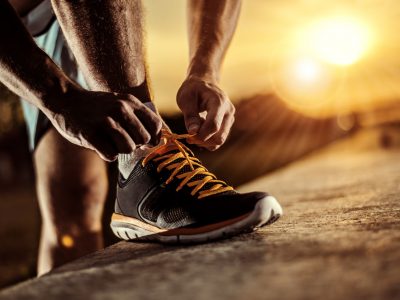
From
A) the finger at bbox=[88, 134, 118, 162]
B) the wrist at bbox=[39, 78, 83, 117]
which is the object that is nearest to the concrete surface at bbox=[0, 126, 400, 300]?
the finger at bbox=[88, 134, 118, 162]

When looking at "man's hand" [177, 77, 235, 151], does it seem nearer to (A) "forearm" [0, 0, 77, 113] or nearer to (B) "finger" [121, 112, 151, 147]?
(B) "finger" [121, 112, 151, 147]

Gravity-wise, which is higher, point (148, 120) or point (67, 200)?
point (148, 120)

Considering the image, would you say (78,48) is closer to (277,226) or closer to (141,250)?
(141,250)

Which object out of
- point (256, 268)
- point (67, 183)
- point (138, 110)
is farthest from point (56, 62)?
point (256, 268)

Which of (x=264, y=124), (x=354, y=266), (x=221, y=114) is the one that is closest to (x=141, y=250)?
(x=221, y=114)

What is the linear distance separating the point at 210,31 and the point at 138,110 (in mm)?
942

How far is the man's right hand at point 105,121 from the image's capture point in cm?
138

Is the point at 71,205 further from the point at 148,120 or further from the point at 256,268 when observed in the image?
the point at 256,268

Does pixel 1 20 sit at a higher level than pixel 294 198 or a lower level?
higher

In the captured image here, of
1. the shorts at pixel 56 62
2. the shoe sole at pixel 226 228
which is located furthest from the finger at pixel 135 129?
the shorts at pixel 56 62

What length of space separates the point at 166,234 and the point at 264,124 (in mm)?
50215

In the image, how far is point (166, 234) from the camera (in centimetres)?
172

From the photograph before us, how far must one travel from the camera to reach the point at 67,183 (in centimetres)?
257

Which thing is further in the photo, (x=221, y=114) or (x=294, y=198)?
(x=294, y=198)
